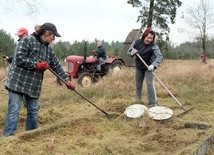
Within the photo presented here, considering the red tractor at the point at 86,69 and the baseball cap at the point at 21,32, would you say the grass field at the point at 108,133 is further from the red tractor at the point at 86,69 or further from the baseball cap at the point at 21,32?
the red tractor at the point at 86,69

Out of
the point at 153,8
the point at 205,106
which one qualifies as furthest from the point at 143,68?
the point at 153,8

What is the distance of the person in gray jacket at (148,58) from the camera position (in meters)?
7.26

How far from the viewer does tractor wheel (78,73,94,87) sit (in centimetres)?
1340

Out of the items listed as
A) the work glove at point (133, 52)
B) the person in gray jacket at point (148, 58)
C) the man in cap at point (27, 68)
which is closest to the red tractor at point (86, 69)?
the person in gray jacket at point (148, 58)

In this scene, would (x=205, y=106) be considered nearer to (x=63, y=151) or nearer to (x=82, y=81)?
(x=63, y=151)

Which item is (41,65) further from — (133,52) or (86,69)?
(86,69)

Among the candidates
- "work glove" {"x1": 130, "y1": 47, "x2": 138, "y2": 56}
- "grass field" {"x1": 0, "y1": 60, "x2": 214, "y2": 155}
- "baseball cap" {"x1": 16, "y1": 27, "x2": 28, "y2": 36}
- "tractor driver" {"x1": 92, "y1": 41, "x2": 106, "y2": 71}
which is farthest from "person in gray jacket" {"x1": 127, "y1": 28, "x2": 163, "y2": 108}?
"tractor driver" {"x1": 92, "y1": 41, "x2": 106, "y2": 71}

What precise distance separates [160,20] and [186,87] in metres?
16.7

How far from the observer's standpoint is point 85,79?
13.5 metres

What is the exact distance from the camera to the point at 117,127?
5820 millimetres

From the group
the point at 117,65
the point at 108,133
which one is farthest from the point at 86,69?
the point at 108,133

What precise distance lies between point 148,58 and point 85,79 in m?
6.22

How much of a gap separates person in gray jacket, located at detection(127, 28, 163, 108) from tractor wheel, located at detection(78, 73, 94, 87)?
227 inches

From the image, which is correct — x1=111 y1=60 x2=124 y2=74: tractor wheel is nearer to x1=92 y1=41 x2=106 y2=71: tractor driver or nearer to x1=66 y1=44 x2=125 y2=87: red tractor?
x1=66 y1=44 x2=125 y2=87: red tractor
